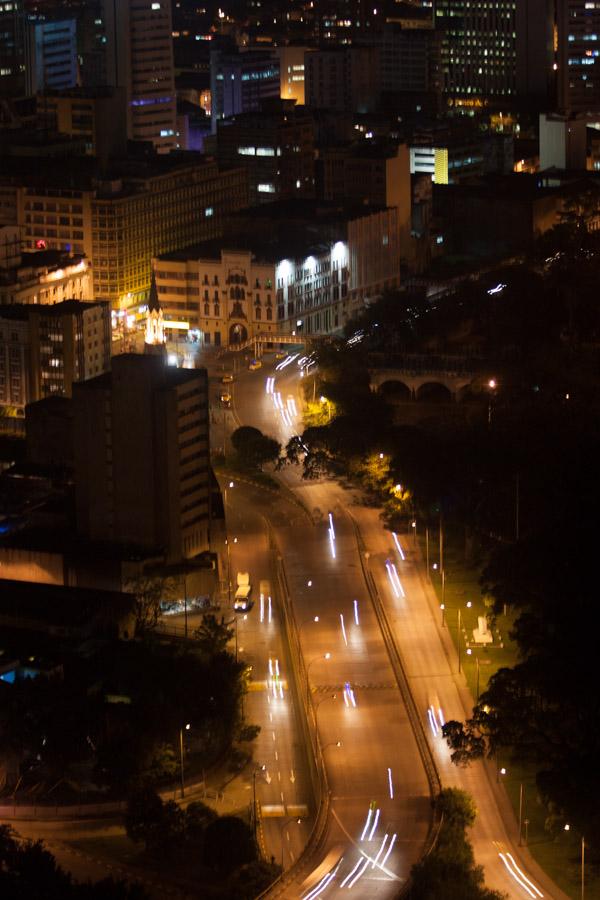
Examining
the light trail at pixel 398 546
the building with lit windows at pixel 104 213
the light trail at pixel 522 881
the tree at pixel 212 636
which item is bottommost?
the light trail at pixel 522 881

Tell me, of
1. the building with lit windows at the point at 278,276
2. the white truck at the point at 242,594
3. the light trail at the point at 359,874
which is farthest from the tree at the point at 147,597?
the building with lit windows at the point at 278,276

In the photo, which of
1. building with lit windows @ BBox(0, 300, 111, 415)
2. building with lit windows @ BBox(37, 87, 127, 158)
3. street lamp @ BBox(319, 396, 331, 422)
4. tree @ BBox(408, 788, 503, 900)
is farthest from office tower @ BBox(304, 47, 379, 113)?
tree @ BBox(408, 788, 503, 900)

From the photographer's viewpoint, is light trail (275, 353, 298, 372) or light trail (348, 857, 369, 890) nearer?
light trail (348, 857, 369, 890)

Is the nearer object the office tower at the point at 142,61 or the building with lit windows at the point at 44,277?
the building with lit windows at the point at 44,277

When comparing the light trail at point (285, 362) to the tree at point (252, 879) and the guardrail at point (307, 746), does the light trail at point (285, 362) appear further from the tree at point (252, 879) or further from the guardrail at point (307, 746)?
the tree at point (252, 879)

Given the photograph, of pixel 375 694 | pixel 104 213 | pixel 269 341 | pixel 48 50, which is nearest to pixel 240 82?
pixel 48 50

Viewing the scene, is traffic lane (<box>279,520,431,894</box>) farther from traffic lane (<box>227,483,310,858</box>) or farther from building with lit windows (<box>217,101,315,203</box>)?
building with lit windows (<box>217,101,315,203</box>)

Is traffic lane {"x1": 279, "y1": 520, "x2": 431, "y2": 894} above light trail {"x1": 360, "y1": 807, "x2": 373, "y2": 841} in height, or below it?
above
